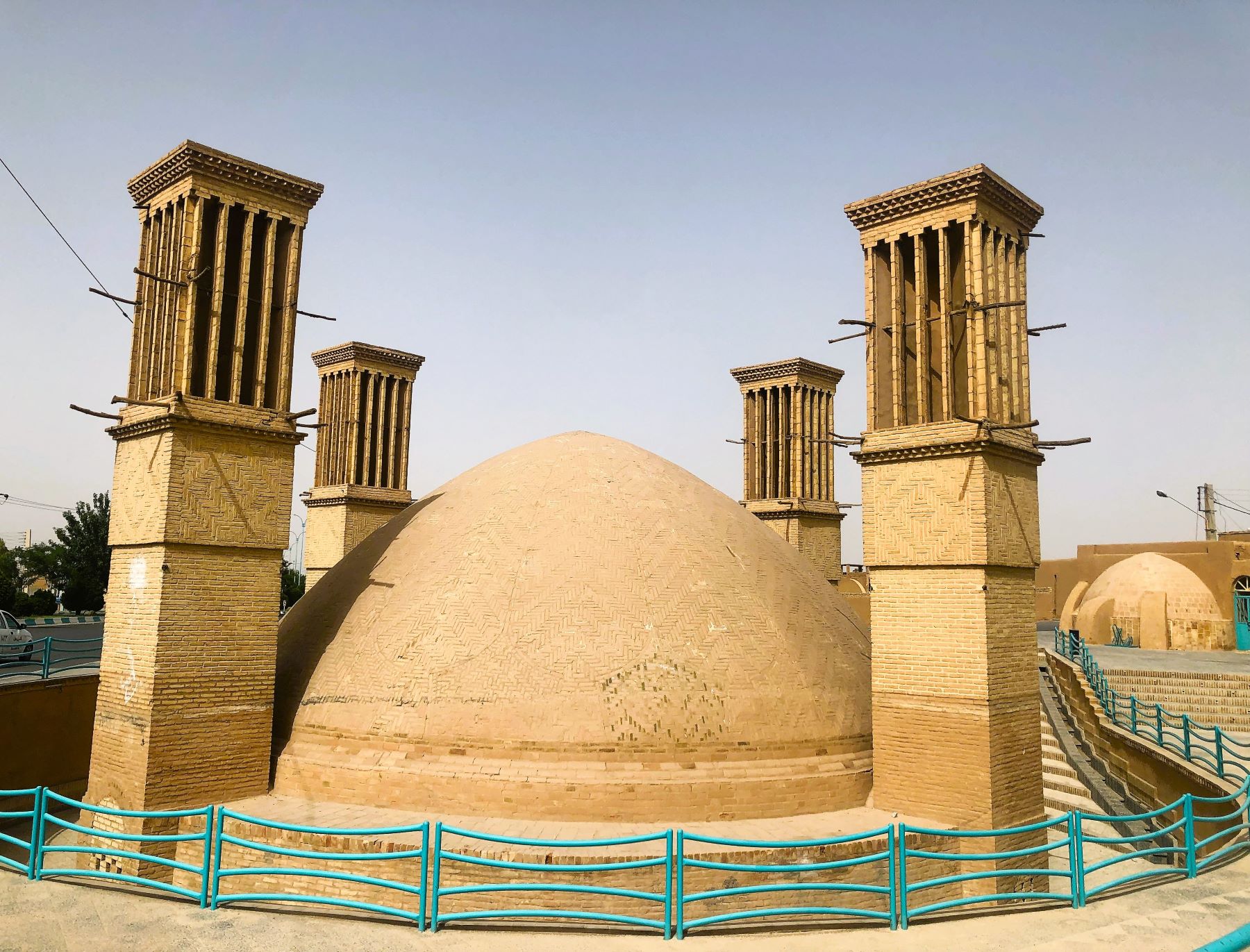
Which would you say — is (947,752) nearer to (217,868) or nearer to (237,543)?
(217,868)

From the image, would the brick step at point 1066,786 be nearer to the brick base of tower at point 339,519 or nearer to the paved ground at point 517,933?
the paved ground at point 517,933

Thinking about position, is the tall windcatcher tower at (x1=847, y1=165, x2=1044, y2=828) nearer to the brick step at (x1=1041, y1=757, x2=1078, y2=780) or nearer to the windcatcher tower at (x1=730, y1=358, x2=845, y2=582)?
the brick step at (x1=1041, y1=757, x2=1078, y2=780)

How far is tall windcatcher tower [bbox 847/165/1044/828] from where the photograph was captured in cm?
1159

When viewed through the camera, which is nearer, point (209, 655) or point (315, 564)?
point (209, 655)

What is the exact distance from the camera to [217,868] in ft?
26.5

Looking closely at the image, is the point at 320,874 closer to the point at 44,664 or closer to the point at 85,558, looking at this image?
the point at 44,664

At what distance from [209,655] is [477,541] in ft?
13.8

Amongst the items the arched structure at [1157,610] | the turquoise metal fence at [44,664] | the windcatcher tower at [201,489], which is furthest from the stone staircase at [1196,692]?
the turquoise metal fence at [44,664]

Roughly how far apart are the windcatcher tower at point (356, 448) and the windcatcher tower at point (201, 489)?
947 cm

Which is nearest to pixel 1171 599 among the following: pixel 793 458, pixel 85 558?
pixel 793 458

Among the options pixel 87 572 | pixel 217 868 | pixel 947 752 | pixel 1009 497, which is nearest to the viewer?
pixel 217 868

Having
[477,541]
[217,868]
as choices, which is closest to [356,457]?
[477,541]

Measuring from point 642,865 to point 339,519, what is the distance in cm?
1790

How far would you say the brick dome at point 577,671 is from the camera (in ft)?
37.5
